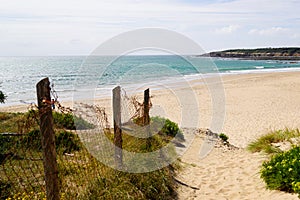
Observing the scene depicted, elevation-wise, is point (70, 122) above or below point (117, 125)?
below

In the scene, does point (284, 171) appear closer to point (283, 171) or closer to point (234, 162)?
point (283, 171)

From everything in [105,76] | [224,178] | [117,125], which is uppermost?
[117,125]

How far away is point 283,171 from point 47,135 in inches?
136

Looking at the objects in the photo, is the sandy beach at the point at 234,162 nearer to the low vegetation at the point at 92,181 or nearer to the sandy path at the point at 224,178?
the sandy path at the point at 224,178

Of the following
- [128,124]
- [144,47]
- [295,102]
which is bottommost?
[295,102]

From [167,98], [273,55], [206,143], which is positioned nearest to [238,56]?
[273,55]

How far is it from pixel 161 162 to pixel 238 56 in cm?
13992

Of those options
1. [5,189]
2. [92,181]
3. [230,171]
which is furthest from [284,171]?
[5,189]

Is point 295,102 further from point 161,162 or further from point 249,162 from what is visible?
point 161,162

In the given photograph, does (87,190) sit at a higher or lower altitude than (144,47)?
lower

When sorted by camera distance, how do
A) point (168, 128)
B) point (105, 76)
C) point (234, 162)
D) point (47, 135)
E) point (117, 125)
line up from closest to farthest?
1. point (47, 135)
2. point (117, 125)
3. point (234, 162)
4. point (168, 128)
5. point (105, 76)

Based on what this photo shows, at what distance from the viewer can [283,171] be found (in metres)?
4.52

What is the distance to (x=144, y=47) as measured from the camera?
529 cm

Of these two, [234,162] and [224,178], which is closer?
[224,178]
